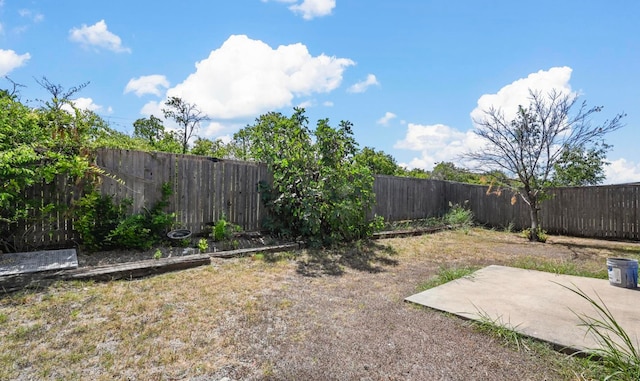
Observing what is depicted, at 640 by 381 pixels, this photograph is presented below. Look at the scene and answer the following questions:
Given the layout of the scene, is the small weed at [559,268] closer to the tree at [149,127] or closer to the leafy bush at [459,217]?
the leafy bush at [459,217]

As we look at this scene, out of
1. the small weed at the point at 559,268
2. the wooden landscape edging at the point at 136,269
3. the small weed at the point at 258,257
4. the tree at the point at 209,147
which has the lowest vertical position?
the small weed at the point at 559,268

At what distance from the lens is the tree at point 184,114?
9547 mm

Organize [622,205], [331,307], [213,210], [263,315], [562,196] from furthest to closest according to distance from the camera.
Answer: [562,196]
[622,205]
[213,210]
[331,307]
[263,315]

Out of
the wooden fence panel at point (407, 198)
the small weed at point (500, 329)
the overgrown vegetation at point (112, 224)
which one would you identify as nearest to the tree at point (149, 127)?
the overgrown vegetation at point (112, 224)

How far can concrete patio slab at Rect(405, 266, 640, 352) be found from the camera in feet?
6.81

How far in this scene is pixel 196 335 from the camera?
202 cm

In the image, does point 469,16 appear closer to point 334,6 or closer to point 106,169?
point 334,6

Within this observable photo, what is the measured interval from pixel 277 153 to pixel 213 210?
1.48m

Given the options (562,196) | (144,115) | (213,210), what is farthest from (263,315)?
(144,115)

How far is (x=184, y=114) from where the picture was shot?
9.71 m

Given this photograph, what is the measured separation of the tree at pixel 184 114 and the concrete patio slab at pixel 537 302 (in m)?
8.96

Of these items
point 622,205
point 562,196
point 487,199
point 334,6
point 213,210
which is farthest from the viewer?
point 487,199

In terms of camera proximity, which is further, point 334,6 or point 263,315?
point 334,6

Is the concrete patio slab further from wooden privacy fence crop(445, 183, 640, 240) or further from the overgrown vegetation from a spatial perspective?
wooden privacy fence crop(445, 183, 640, 240)
